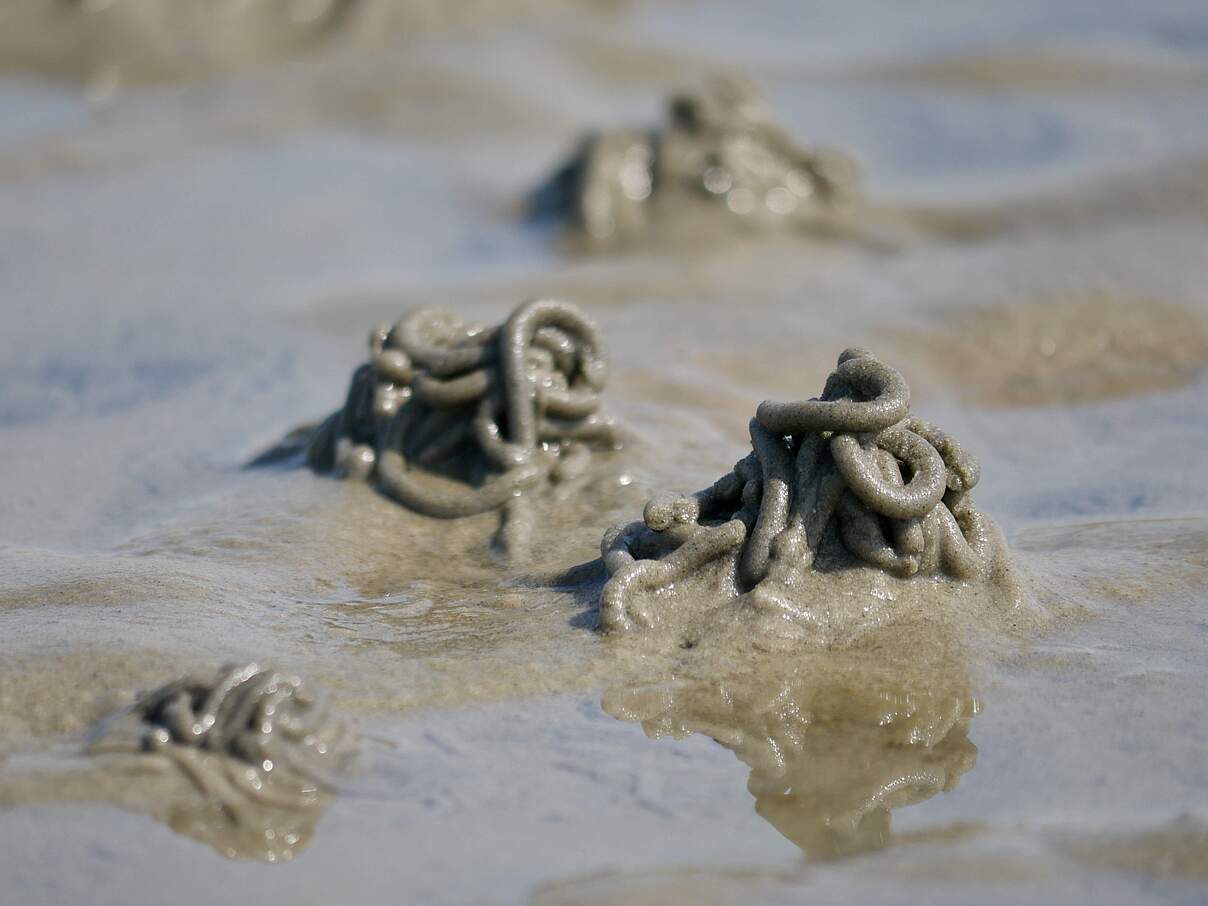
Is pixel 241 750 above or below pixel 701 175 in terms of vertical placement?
below

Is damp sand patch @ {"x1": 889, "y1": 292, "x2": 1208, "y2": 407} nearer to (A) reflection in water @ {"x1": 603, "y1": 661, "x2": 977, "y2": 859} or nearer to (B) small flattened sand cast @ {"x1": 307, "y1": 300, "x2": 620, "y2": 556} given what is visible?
(B) small flattened sand cast @ {"x1": 307, "y1": 300, "x2": 620, "y2": 556}

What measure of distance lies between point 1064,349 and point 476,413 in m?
3.53

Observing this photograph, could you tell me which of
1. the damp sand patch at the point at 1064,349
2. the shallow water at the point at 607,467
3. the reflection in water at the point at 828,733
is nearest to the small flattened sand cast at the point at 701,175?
the shallow water at the point at 607,467

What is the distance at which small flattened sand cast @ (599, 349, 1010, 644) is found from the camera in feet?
12.7

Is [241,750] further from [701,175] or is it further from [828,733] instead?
[701,175]

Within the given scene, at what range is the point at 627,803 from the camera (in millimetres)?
3111

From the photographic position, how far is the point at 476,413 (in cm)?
521

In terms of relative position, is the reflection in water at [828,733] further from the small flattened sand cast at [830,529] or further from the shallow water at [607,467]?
the small flattened sand cast at [830,529]

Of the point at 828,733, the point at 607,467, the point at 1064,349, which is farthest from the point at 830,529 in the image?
the point at 1064,349

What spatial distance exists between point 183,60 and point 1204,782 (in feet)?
42.3

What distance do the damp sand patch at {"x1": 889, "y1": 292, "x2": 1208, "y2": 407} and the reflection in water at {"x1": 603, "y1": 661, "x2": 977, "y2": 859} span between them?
359cm

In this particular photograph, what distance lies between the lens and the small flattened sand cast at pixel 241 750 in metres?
3.00

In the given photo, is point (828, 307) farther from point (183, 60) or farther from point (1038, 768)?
point (183, 60)

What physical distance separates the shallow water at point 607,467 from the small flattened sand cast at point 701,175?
1.09 feet
